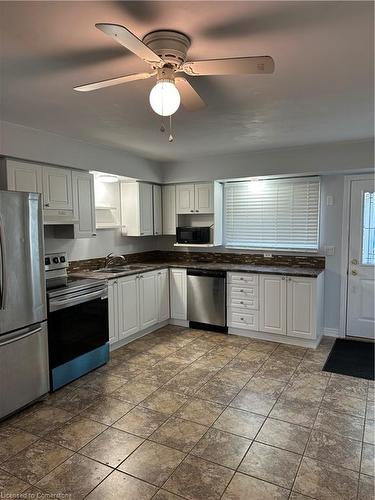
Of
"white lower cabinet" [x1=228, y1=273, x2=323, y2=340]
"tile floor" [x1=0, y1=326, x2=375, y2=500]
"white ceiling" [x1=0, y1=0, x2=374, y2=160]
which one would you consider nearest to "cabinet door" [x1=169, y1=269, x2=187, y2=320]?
"white lower cabinet" [x1=228, y1=273, x2=323, y2=340]

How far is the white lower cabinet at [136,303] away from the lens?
4.05 m

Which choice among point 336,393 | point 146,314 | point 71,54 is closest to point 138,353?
point 146,314

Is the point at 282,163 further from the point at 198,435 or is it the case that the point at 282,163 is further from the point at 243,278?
the point at 198,435

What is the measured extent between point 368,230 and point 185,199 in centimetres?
248

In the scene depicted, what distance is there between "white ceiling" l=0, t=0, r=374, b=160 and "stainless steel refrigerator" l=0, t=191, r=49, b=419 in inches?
34.1

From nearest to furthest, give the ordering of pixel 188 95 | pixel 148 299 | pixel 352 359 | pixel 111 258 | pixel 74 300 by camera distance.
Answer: pixel 188 95 → pixel 74 300 → pixel 352 359 → pixel 148 299 → pixel 111 258

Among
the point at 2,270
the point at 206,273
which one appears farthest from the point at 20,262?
the point at 206,273

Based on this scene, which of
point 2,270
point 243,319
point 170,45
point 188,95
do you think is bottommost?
point 243,319

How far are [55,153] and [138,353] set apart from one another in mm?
2368

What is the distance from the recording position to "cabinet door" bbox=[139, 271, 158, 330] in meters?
4.51

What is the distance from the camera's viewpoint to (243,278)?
4.51 m

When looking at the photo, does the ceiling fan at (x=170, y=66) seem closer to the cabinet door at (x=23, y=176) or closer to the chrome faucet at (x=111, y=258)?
the cabinet door at (x=23, y=176)

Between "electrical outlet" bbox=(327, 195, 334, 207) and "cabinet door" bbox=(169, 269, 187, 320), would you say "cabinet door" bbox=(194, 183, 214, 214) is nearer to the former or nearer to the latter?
"cabinet door" bbox=(169, 269, 187, 320)

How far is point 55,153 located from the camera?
11.9ft
